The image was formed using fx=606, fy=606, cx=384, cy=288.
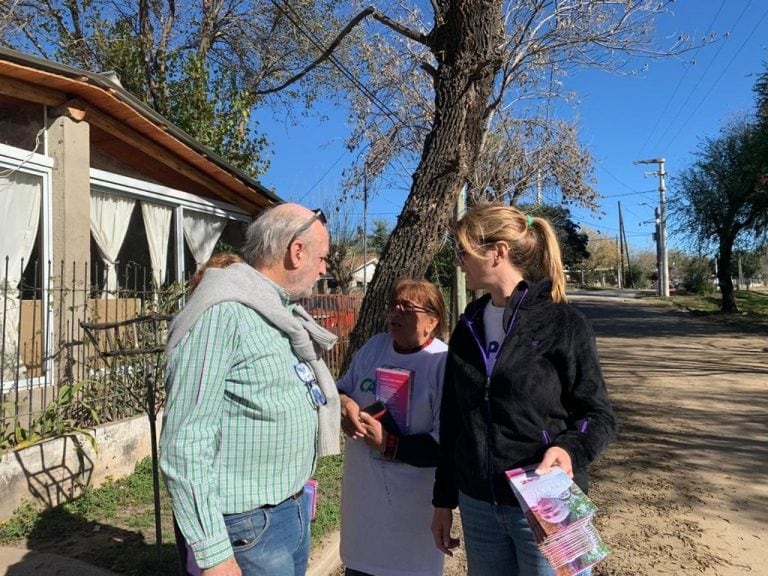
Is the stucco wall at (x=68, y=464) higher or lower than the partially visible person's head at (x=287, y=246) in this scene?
lower

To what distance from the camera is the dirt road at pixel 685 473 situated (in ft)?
12.8

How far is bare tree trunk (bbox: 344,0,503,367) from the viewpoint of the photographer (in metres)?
5.19

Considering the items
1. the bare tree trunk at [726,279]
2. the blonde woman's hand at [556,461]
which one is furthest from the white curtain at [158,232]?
the bare tree trunk at [726,279]

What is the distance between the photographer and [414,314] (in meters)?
2.67

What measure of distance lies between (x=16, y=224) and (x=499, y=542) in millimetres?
5499

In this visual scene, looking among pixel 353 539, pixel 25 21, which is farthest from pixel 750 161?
pixel 353 539

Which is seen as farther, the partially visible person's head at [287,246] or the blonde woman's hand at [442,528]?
the blonde woman's hand at [442,528]

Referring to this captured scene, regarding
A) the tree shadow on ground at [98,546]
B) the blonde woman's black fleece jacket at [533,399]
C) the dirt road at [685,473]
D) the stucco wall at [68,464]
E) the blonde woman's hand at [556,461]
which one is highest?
the blonde woman's black fleece jacket at [533,399]

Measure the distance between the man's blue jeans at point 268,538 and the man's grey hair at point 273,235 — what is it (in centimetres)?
76

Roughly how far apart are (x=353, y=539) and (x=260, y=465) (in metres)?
1.01

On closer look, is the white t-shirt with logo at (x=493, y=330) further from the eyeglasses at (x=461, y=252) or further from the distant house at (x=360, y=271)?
the distant house at (x=360, y=271)

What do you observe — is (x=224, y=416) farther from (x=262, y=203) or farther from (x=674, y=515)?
(x=262, y=203)

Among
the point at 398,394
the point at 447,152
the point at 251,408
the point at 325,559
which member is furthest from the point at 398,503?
the point at 447,152

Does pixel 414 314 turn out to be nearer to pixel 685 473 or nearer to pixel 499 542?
pixel 499 542
